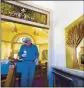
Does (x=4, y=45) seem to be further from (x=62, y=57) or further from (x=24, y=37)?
(x=62, y=57)

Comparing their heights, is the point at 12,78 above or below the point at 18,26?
below

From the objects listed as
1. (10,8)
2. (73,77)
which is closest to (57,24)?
(10,8)

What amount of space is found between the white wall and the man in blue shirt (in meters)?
0.23

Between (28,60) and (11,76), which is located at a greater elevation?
(28,60)

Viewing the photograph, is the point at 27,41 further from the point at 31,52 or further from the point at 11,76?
the point at 11,76

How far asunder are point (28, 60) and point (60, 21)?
2.10ft

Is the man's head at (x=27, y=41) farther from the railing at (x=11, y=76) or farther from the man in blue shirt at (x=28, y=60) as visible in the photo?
the railing at (x=11, y=76)

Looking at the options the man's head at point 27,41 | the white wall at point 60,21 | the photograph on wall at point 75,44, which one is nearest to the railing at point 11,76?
the man's head at point 27,41

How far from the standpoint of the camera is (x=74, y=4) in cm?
134

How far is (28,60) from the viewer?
5.01 feet

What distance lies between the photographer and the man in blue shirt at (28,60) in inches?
59.1

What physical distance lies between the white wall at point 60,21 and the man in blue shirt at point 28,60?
232 mm

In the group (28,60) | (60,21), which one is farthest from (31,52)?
(60,21)

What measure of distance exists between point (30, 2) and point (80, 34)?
837 mm
